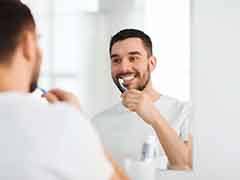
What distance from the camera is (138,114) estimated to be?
55.9 inches

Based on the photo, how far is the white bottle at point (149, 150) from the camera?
1371 millimetres

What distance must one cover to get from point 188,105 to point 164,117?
8cm

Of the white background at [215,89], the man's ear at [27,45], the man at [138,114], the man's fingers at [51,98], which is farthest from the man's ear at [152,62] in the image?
the man's ear at [27,45]

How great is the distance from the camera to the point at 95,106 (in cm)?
146

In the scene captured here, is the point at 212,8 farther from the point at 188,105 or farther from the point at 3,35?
the point at 3,35

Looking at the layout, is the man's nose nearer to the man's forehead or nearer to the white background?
the man's forehead

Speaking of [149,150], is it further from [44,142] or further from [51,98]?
[44,142]

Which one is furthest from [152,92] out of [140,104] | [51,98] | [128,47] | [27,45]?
[27,45]

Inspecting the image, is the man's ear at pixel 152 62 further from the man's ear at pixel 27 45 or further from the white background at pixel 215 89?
the man's ear at pixel 27 45

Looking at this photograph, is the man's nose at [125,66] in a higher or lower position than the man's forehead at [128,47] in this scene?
lower

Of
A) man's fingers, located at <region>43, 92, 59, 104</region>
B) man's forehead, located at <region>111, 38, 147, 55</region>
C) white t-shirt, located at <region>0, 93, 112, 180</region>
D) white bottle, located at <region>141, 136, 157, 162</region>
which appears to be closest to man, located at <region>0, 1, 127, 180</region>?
white t-shirt, located at <region>0, 93, 112, 180</region>

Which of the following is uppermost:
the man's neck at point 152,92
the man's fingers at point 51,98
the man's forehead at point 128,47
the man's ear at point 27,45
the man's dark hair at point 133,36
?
the man's dark hair at point 133,36

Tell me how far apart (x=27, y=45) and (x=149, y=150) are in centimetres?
59

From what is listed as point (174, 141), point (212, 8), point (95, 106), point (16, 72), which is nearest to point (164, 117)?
point (174, 141)
